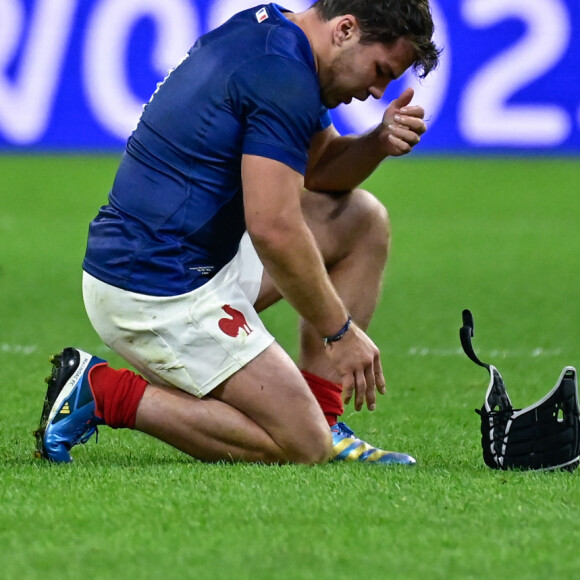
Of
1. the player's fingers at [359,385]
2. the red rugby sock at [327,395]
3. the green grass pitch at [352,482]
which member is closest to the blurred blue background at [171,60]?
the green grass pitch at [352,482]

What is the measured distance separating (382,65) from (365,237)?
2.36 feet

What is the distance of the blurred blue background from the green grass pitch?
5.02 m

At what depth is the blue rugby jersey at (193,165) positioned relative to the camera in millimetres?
3615

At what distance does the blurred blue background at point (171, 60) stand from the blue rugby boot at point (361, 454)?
31.4ft

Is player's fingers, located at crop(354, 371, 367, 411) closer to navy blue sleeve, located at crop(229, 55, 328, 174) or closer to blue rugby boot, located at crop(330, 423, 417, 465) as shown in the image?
blue rugby boot, located at crop(330, 423, 417, 465)

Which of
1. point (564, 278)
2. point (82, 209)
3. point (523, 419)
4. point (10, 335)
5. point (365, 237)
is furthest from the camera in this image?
point (82, 209)

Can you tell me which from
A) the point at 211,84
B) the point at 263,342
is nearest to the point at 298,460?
the point at 263,342

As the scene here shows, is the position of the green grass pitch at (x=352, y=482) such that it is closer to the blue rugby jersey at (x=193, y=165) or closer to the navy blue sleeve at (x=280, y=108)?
the blue rugby jersey at (x=193, y=165)

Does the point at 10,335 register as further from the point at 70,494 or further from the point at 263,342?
the point at 70,494

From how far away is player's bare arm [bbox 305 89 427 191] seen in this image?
3.84m

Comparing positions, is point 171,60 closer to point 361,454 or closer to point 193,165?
point 193,165

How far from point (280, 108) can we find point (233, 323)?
0.63 meters

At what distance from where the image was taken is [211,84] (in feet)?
12.0

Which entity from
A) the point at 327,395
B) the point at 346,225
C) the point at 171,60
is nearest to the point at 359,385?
the point at 327,395
